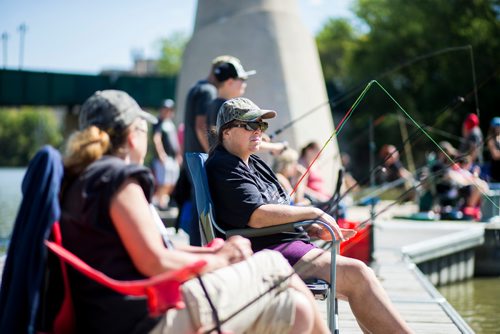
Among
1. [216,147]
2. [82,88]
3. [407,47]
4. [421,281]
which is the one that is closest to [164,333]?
[216,147]

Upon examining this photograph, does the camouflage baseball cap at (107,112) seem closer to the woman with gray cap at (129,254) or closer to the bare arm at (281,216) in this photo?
the woman with gray cap at (129,254)

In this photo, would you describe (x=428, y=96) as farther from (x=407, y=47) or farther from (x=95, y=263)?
(x=95, y=263)

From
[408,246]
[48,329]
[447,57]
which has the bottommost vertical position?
[408,246]

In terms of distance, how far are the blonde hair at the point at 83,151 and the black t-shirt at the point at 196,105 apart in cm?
261

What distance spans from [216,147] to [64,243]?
131cm

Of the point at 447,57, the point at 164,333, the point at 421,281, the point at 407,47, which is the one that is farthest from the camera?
the point at 407,47

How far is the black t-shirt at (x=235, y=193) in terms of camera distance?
11.1 feet

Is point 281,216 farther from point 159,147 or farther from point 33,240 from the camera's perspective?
point 159,147

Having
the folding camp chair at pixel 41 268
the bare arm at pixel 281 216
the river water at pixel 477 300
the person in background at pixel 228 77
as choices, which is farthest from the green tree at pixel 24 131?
the folding camp chair at pixel 41 268

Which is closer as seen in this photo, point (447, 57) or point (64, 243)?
point (64, 243)

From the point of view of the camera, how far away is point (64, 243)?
2396 mm

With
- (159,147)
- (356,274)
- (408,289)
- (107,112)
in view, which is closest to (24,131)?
(159,147)

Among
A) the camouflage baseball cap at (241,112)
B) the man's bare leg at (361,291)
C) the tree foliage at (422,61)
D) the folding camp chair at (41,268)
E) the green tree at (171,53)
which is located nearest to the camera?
the folding camp chair at (41,268)

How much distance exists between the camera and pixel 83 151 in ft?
7.96
